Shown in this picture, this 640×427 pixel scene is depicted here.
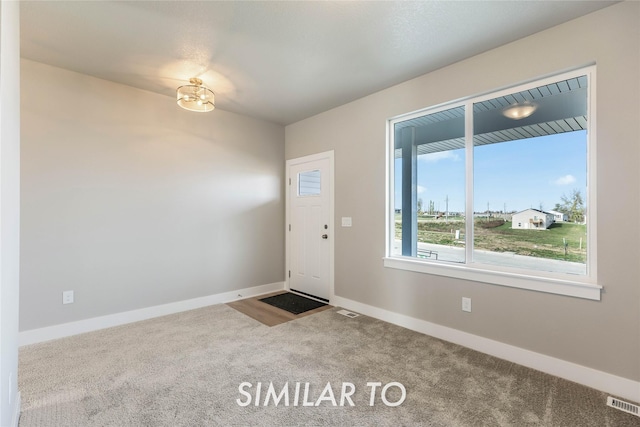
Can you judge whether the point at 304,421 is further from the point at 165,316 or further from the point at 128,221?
the point at 128,221

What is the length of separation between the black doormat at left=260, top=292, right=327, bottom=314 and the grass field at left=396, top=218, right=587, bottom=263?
172 centimetres

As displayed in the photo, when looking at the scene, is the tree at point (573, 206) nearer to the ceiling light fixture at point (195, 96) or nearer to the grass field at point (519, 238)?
the grass field at point (519, 238)

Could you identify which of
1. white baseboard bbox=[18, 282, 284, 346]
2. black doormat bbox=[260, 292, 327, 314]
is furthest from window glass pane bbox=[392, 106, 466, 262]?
white baseboard bbox=[18, 282, 284, 346]

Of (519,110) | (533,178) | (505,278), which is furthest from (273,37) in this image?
(505,278)

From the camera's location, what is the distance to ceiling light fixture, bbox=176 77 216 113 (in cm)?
285

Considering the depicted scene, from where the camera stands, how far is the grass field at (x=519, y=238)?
88.0 inches

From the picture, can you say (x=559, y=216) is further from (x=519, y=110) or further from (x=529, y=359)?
(x=529, y=359)

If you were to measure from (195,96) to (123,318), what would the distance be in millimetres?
2508

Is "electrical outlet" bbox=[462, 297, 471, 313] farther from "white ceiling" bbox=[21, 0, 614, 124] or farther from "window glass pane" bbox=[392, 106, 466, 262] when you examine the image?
"white ceiling" bbox=[21, 0, 614, 124]

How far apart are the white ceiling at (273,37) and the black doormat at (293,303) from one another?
8.82 feet

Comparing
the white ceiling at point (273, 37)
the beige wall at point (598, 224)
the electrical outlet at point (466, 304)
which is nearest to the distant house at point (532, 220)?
the beige wall at point (598, 224)

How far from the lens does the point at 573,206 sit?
225 cm

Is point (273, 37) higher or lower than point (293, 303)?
higher

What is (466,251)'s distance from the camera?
278 centimetres
